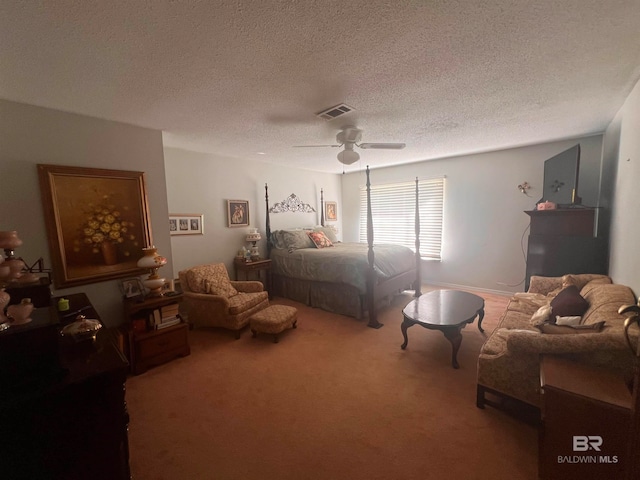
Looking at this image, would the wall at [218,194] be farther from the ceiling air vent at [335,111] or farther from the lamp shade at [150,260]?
the ceiling air vent at [335,111]

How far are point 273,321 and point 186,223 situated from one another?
6.87ft

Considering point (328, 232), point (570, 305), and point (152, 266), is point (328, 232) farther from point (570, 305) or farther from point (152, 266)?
point (570, 305)

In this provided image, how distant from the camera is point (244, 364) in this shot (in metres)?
2.57

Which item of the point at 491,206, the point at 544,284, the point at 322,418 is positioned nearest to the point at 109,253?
the point at 322,418

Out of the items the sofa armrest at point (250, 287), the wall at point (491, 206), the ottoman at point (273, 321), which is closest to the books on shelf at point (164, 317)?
the ottoman at point (273, 321)

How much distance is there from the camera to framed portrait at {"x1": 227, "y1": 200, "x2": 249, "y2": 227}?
433cm

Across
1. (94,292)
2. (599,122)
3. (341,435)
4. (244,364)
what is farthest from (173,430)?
(599,122)

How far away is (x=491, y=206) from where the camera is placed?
4430mm

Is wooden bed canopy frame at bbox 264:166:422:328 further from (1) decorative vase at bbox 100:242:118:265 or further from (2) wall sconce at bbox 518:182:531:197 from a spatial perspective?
(1) decorative vase at bbox 100:242:118:265

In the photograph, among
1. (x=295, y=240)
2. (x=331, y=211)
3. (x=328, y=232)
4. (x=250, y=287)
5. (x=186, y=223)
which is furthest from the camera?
(x=331, y=211)

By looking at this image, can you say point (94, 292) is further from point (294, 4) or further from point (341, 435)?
point (294, 4)

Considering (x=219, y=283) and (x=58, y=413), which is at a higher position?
(x=58, y=413)

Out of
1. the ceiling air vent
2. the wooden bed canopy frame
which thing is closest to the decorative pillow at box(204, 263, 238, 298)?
the wooden bed canopy frame

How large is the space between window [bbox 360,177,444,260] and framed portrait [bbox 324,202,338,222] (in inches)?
25.7
